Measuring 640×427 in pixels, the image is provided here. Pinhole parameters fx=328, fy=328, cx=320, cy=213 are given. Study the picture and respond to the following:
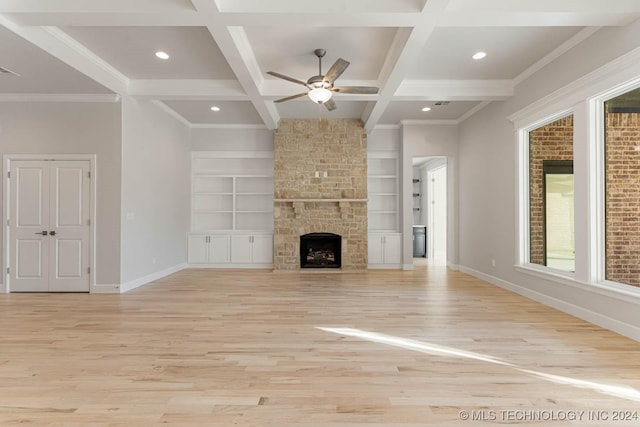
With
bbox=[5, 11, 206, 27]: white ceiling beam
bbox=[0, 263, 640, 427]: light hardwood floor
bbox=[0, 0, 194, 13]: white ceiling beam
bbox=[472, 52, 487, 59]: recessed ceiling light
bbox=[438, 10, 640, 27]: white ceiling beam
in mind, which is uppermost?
bbox=[472, 52, 487, 59]: recessed ceiling light

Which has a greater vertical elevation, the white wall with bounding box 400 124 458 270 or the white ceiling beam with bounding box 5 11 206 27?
the white ceiling beam with bounding box 5 11 206 27

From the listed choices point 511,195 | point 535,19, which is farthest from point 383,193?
point 535,19

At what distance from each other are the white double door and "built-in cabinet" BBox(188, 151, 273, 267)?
103 inches

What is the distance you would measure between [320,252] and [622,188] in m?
5.29

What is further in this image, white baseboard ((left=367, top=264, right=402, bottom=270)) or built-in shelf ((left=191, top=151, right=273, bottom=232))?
built-in shelf ((left=191, top=151, right=273, bottom=232))

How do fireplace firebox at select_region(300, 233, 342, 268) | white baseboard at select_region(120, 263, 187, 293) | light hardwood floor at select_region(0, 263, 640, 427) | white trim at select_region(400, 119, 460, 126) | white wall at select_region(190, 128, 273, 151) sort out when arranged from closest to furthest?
light hardwood floor at select_region(0, 263, 640, 427) < white baseboard at select_region(120, 263, 187, 293) < white trim at select_region(400, 119, 460, 126) < fireplace firebox at select_region(300, 233, 342, 268) < white wall at select_region(190, 128, 273, 151)

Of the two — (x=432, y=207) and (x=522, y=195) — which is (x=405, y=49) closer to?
(x=522, y=195)

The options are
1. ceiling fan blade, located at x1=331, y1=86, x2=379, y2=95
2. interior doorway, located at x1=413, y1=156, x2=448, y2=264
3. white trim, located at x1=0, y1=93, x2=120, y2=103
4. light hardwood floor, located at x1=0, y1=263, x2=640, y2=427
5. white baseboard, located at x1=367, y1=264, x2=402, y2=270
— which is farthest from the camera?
interior doorway, located at x1=413, y1=156, x2=448, y2=264

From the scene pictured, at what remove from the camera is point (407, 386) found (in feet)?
7.32

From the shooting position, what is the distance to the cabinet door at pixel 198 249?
24.6 feet

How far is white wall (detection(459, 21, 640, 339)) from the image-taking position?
331cm

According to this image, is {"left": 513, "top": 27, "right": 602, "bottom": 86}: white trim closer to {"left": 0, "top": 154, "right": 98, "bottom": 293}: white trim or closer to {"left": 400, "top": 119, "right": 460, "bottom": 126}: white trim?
{"left": 400, "top": 119, "right": 460, "bottom": 126}: white trim

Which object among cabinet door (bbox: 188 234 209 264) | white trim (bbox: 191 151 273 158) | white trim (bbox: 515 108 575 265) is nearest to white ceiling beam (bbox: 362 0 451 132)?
white trim (bbox: 515 108 575 265)

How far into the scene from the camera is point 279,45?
13.3 ft
